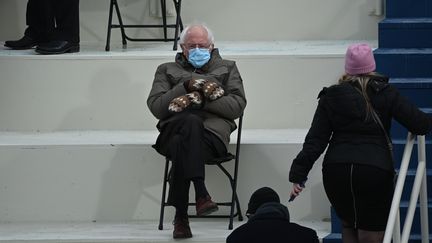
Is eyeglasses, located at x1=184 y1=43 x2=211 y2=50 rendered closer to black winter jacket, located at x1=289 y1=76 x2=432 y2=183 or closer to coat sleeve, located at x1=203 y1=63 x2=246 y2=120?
coat sleeve, located at x1=203 y1=63 x2=246 y2=120

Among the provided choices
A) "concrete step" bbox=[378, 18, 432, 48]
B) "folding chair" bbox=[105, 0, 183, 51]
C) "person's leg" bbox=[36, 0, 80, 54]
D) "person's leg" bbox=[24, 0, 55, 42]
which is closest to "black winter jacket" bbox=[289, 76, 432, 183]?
"concrete step" bbox=[378, 18, 432, 48]

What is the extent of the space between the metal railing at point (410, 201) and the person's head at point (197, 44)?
4.95ft

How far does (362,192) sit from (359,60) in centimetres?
63

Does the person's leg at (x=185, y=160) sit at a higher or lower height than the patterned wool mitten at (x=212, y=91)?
lower

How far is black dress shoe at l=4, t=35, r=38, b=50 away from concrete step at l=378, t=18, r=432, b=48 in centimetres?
247

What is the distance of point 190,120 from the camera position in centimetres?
727

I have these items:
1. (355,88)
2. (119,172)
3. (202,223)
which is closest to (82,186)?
(119,172)

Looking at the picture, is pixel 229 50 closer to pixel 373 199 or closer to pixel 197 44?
pixel 197 44

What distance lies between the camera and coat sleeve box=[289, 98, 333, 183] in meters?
6.45

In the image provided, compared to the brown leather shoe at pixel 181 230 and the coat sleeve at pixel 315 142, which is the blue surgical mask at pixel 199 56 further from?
the coat sleeve at pixel 315 142

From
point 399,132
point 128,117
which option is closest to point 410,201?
point 399,132

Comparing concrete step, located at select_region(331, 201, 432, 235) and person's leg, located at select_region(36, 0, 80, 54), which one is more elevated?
person's leg, located at select_region(36, 0, 80, 54)

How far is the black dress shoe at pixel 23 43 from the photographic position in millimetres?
9195

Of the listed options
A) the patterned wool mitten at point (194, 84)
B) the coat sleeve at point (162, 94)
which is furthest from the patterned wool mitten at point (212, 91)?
the coat sleeve at point (162, 94)
